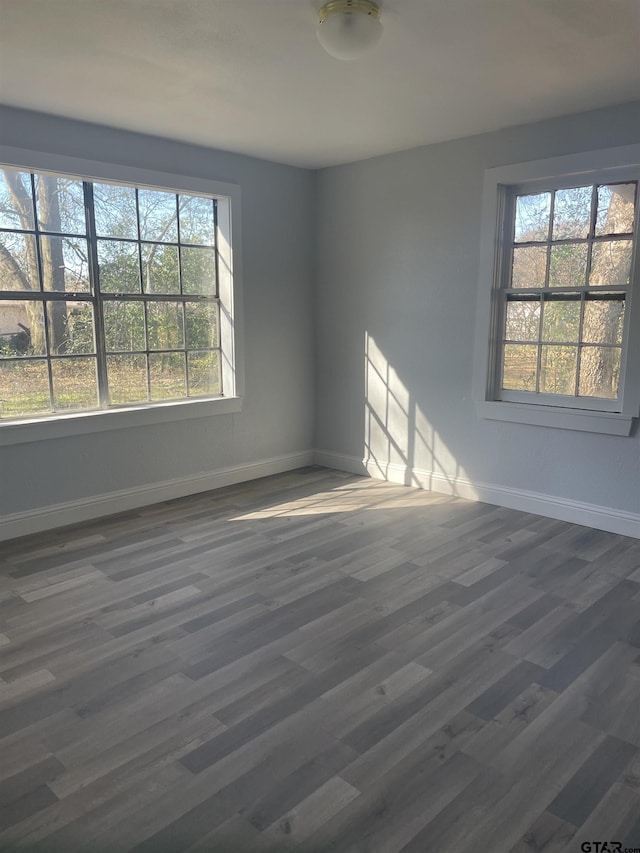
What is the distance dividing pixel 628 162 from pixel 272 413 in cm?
319

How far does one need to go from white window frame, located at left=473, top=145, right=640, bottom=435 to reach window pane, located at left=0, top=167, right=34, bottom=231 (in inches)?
118

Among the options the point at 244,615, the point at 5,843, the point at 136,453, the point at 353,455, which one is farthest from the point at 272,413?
the point at 5,843

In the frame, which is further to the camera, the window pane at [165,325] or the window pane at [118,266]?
the window pane at [165,325]

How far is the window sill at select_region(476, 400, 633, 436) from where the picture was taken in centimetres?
388

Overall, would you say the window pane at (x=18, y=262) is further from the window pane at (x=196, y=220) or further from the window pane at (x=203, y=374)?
the window pane at (x=203, y=374)

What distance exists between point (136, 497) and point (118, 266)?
1645mm

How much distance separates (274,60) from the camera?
2938 mm

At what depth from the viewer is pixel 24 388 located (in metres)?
3.97

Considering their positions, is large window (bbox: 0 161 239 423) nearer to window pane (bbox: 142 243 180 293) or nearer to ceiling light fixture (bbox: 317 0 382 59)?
window pane (bbox: 142 243 180 293)

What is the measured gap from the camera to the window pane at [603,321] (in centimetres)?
391

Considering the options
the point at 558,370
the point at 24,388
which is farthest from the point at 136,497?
the point at 558,370

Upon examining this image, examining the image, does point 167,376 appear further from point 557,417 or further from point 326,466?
point 557,417

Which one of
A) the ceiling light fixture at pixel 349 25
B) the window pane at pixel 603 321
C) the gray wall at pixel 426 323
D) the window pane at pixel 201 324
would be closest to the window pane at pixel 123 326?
the window pane at pixel 201 324

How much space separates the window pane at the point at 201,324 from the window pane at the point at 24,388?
1156 millimetres
